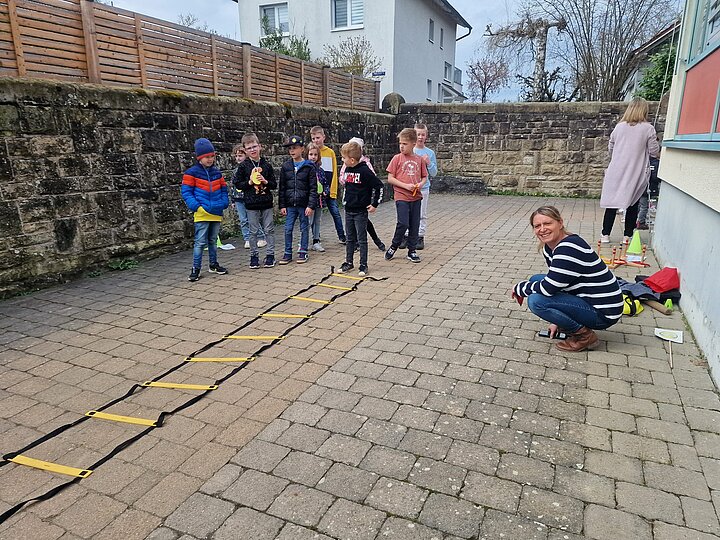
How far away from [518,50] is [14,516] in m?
24.3

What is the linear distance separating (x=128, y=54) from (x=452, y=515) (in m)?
7.06

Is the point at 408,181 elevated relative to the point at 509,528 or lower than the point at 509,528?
elevated

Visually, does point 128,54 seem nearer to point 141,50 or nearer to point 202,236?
point 141,50

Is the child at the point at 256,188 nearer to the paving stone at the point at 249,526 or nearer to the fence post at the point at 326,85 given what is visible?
the paving stone at the point at 249,526

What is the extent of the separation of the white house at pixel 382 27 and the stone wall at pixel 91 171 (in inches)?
656

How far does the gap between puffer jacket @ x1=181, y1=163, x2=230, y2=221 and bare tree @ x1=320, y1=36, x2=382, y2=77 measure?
16960 millimetres

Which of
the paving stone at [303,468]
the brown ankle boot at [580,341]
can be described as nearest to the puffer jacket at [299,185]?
the brown ankle boot at [580,341]

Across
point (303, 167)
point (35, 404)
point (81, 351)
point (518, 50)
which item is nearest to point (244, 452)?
point (35, 404)

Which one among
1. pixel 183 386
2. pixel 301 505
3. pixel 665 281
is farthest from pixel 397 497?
pixel 665 281

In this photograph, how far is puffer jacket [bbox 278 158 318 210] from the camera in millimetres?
6699

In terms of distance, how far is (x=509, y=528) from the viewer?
87.8 inches

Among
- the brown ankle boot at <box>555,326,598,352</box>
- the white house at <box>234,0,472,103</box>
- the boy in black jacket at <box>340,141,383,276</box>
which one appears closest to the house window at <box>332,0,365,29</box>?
the white house at <box>234,0,472,103</box>

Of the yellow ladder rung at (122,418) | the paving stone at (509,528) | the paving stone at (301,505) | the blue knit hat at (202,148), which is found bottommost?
the yellow ladder rung at (122,418)

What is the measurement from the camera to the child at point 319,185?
23.3 ft
